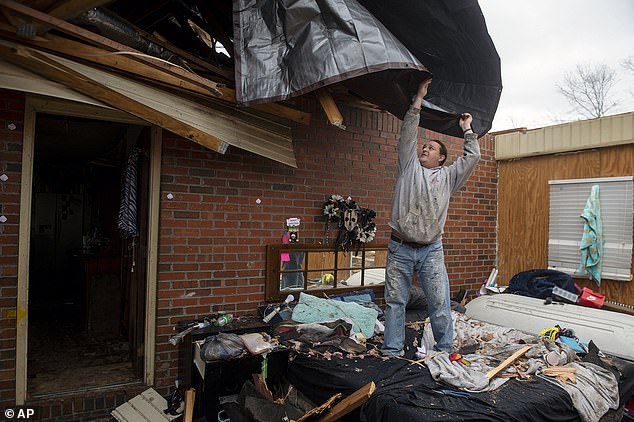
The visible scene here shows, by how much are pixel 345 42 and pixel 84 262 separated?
16.8 feet

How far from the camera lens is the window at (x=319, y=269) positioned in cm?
423

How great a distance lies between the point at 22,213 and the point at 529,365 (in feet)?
13.5

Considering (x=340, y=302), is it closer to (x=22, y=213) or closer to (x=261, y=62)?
(x=261, y=62)

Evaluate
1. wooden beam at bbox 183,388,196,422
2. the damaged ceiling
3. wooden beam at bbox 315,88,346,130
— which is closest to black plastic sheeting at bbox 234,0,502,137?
the damaged ceiling

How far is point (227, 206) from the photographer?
3984 millimetres

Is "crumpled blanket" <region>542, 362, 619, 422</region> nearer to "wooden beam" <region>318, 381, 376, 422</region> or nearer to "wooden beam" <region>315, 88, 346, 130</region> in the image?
"wooden beam" <region>318, 381, 376, 422</region>

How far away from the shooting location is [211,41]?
437 centimetres

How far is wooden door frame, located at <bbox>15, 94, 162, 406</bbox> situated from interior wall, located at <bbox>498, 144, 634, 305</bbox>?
5.06 metres

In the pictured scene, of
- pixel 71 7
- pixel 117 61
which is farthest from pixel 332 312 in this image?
pixel 71 7

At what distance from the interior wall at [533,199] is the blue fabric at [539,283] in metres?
0.36

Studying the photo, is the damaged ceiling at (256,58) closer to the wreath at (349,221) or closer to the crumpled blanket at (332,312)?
the wreath at (349,221)

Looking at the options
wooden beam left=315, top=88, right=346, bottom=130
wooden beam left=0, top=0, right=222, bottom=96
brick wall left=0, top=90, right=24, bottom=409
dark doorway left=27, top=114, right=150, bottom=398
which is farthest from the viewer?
dark doorway left=27, top=114, right=150, bottom=398

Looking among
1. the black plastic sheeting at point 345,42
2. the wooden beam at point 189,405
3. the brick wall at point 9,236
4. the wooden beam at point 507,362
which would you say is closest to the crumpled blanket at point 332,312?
the wooden beam at point 189,405

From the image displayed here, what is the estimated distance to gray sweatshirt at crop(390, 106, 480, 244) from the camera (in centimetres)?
324
